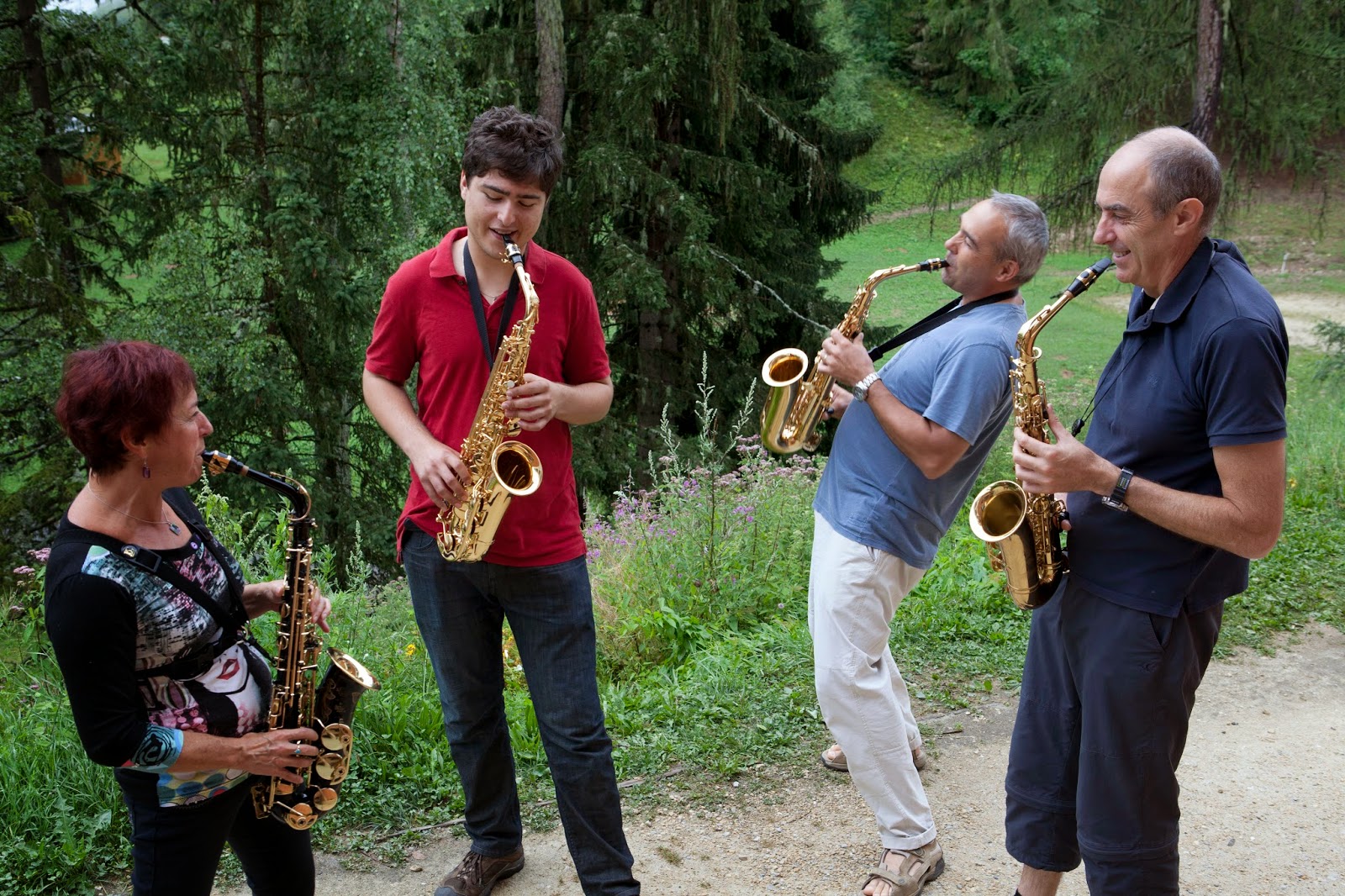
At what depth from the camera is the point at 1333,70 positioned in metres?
9.41

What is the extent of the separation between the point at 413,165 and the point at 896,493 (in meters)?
8.45

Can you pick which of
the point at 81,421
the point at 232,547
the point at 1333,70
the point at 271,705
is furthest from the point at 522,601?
the point at 1333,70

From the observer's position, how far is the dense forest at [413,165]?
9.89m

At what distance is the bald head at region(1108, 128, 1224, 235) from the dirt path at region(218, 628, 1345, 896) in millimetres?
2306

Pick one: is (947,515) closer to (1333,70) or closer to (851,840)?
(851,840)

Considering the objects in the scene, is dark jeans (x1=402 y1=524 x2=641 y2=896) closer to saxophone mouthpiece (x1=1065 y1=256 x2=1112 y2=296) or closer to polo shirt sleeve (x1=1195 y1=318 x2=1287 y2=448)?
saxophone mouthpiece (x1=1065 y1=256 x2=1112 y2=296)

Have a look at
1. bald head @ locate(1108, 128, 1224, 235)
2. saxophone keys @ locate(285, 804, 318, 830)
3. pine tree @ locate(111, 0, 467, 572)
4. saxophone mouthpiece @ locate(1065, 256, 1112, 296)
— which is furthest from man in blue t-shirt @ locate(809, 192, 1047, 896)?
pine tree @ locate(111, 0, 467, 572)

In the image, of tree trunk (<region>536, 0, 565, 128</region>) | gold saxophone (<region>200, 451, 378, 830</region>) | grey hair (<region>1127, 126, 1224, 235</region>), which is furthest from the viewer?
tree trunk (<region>536, 0, 565, 128</region>)

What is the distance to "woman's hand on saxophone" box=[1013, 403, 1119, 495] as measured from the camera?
245cm

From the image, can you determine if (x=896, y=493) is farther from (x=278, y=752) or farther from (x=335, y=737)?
(x=278, y=752)

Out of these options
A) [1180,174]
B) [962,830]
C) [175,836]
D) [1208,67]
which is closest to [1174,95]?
[1208,67]

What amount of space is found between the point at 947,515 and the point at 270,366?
9.22 m

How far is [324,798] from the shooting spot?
2654 mm

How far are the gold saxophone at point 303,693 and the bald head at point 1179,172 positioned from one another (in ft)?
7.27
